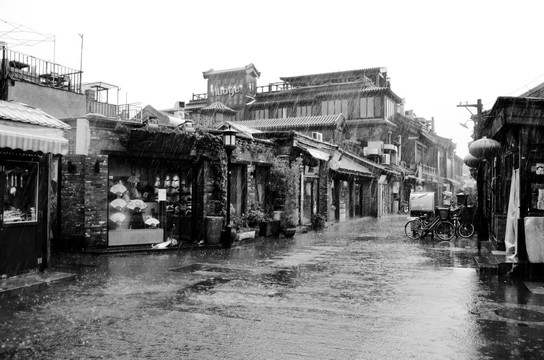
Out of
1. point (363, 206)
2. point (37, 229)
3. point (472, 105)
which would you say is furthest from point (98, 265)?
point (363, 206)

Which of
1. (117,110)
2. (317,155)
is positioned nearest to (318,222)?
(317,155)

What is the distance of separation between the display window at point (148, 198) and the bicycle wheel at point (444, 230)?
29.0 ft

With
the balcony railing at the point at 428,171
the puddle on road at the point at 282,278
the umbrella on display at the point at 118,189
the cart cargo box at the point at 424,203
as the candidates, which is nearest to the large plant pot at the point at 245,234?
the umbrella on display at the point at 118,189

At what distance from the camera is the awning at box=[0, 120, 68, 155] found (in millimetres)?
8078

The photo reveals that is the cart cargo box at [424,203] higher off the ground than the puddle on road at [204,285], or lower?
higher

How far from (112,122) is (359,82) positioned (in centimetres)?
3417

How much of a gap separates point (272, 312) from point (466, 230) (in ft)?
45.1

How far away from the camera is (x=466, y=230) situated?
1839cm

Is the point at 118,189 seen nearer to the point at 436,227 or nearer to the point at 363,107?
the point at 436,227

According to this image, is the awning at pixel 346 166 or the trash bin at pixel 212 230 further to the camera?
the awning at pixel 346 166

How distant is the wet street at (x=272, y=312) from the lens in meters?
5.23

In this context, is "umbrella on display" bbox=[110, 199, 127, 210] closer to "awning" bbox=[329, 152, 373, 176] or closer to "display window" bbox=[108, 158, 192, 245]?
"display window" bbox=[108, 158, 192, 245]

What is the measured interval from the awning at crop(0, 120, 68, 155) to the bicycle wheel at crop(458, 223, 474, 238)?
571 inches

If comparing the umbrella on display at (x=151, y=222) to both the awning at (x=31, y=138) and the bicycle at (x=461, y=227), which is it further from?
the bicycle at (x=461, y=227)
